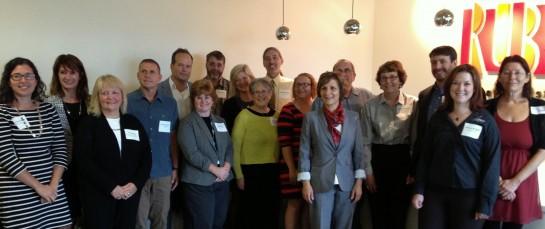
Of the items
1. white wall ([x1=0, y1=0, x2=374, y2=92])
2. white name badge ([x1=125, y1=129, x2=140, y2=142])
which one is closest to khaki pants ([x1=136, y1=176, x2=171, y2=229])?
white name badge ([x1=125, y1=129, x2=140, y2=142])

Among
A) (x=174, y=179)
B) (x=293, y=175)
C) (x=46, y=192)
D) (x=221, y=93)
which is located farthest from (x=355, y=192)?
(x=46, y=192)

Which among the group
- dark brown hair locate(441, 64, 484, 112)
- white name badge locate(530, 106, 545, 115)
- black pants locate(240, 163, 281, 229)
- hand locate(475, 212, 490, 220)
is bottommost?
black pants locate(240, 163, 281, 229)

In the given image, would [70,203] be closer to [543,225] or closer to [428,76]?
[543,225]

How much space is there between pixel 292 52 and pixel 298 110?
2.66 m

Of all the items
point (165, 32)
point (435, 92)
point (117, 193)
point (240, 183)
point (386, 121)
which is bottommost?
point (240, 183)

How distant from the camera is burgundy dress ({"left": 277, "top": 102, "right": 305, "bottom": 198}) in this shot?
10.1ft

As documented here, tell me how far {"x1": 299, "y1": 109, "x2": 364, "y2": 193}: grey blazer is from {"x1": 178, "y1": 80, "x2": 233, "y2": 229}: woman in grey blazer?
62cm

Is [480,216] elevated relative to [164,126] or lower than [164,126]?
lower

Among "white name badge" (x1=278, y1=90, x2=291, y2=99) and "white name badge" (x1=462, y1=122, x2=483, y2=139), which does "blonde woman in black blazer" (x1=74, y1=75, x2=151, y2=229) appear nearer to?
"white name badge" (x1=278, y1=90, x2=291, y2=99)

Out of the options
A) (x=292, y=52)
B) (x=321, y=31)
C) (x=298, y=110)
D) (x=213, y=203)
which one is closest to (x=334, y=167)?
(x=298, y=110)

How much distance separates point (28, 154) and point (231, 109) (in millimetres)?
1641

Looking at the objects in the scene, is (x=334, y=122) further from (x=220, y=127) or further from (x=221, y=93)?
(x=221, y=93)

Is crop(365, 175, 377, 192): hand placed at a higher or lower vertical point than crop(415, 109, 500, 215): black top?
lower

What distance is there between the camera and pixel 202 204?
2.97 meters
